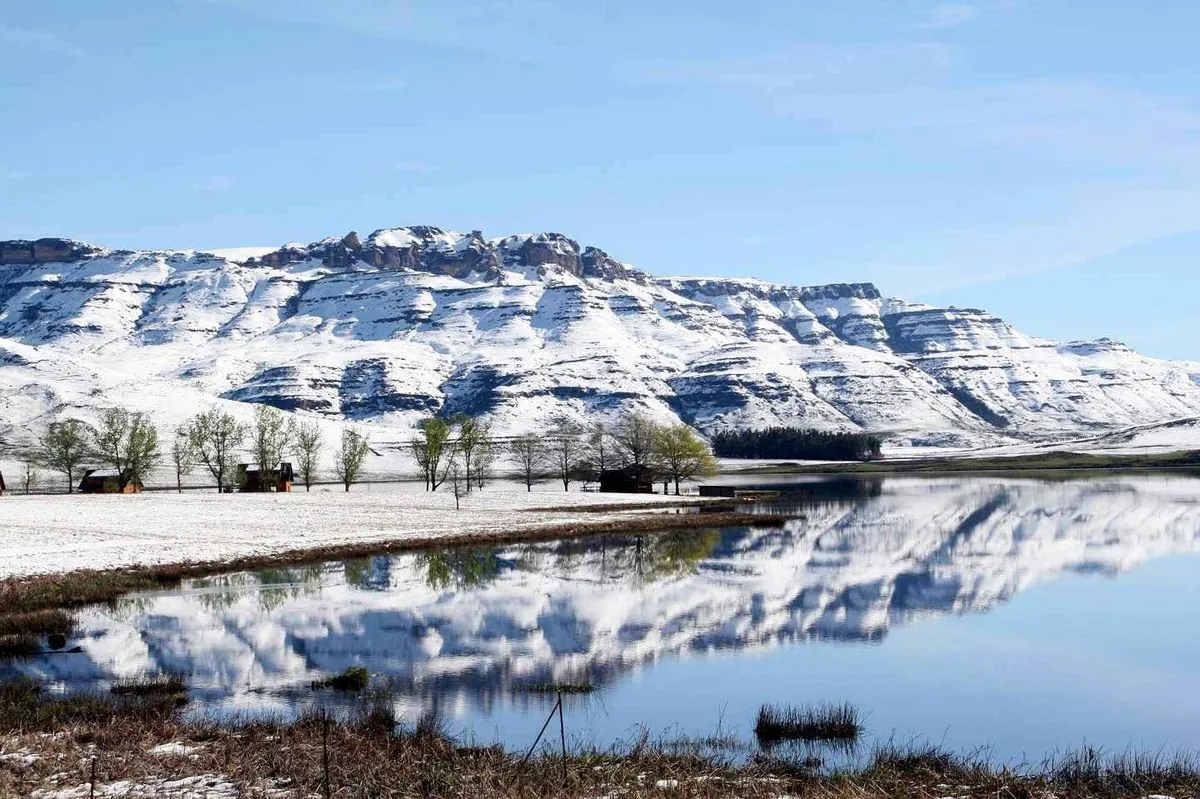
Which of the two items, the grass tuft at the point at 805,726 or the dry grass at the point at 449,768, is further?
the grass tuft at the point at 805,726

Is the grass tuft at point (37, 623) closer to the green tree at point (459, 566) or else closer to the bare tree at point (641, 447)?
the green tree at point (459, 566)

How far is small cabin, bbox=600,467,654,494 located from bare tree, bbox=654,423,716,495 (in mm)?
3839

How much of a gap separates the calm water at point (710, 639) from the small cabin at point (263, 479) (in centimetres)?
8272

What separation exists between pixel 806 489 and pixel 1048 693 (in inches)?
4942

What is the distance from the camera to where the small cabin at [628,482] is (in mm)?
136375

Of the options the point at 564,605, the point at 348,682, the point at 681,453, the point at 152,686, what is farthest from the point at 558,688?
the point at 681,453

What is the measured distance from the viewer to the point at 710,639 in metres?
36.0

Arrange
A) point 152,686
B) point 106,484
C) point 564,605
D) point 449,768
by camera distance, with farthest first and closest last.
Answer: point 106,484, point 564,605, point 152,686, point 449,768

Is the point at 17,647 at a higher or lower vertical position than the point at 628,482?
lower

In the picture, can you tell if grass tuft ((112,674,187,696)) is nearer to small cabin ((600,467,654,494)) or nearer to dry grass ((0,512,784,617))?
dry grass ((0,512,784,617))

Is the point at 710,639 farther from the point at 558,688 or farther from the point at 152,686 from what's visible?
the point at 152,686

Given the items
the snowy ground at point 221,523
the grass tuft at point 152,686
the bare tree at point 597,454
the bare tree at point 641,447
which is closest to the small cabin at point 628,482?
the bare tree at point 641,447

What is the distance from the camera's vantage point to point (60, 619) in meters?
37.4

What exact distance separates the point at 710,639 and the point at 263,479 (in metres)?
114
